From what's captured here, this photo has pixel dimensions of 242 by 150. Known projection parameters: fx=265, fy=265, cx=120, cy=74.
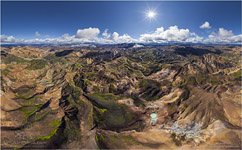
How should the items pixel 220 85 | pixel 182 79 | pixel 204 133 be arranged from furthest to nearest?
pixel 182 79 < pixel 220 85 < pixel 204 133

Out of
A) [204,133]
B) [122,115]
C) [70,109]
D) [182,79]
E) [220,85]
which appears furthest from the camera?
[182,79]

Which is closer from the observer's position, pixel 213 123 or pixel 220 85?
pixel 213 123

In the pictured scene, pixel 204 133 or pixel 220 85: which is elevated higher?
pixel 220 85

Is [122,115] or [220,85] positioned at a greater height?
[220,85]

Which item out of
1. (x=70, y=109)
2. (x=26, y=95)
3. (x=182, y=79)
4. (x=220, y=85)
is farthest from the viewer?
(x=182, y=79)

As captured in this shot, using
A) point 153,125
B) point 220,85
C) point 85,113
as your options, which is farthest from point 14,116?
point 220,85

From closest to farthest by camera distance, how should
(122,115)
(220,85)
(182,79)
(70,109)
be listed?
(122,115)
(70,109)
(220,85)
(182,79)

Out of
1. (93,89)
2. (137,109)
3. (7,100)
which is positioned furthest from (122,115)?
(7,100)

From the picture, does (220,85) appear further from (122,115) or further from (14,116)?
(14,116)

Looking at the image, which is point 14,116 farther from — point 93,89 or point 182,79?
point 182,79
